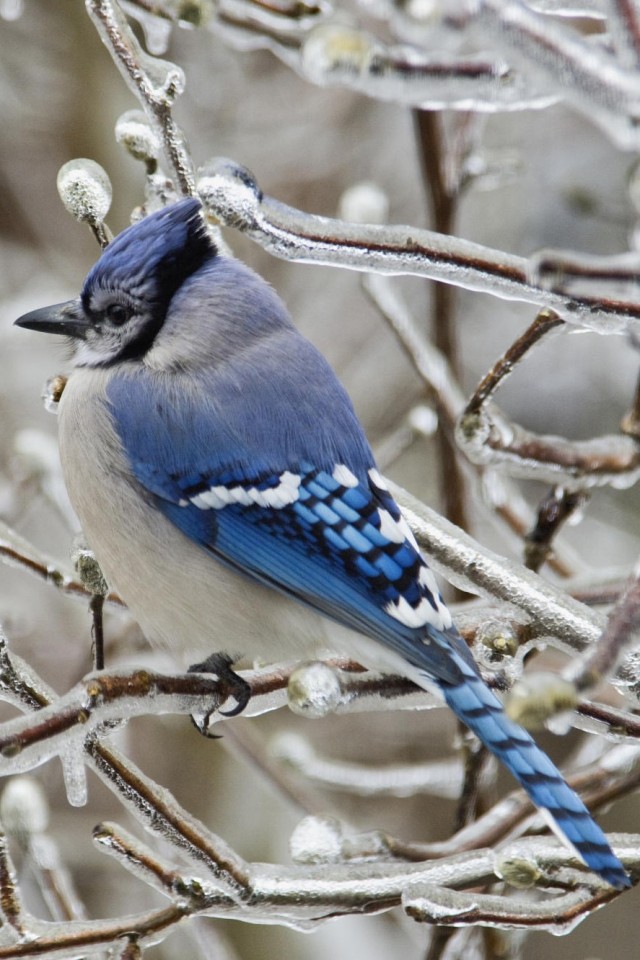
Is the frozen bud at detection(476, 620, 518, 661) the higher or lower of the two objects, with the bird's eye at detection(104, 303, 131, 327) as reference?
lower

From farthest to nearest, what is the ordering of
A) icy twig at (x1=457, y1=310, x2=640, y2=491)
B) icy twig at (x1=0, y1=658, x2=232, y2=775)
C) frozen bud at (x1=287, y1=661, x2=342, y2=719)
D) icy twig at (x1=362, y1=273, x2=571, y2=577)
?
icy twig at (x1=362, y1=273, x2=571, y2=577), icy twig at (x1=457, y1=310, x2=640, y2=491), frozen bud at (x1=287, y1=661, x2=342, y2=719), icy twig at (x1=0, y1=658, x2=232, y2=775)

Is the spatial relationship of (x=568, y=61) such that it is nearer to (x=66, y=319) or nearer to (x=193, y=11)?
(x=193, y=11)

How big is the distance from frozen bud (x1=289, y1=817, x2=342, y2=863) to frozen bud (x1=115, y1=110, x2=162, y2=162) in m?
1.44

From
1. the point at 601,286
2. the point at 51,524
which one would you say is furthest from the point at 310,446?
the point at 51,524

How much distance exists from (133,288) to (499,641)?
1.16m

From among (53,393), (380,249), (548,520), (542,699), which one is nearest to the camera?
(542,699)

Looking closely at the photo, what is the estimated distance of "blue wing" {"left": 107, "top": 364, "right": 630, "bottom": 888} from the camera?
2.17m

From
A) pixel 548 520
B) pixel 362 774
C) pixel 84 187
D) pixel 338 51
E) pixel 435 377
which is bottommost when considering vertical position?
pixel 362 774

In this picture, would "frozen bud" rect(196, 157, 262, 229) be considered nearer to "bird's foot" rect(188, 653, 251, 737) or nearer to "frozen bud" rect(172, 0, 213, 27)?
"frozen bud" rect(172, 0, 213, 27)

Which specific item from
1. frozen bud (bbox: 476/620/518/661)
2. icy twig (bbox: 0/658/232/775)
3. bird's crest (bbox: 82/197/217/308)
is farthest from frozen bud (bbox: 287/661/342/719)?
bird's crest (bbox: 82/197/217/308)

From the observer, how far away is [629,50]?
125cm

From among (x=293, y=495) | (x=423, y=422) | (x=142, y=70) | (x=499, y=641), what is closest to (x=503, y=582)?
(x=499, y=641)

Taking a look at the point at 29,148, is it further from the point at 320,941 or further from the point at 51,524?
the point at 320,941

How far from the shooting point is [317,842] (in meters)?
2.21
